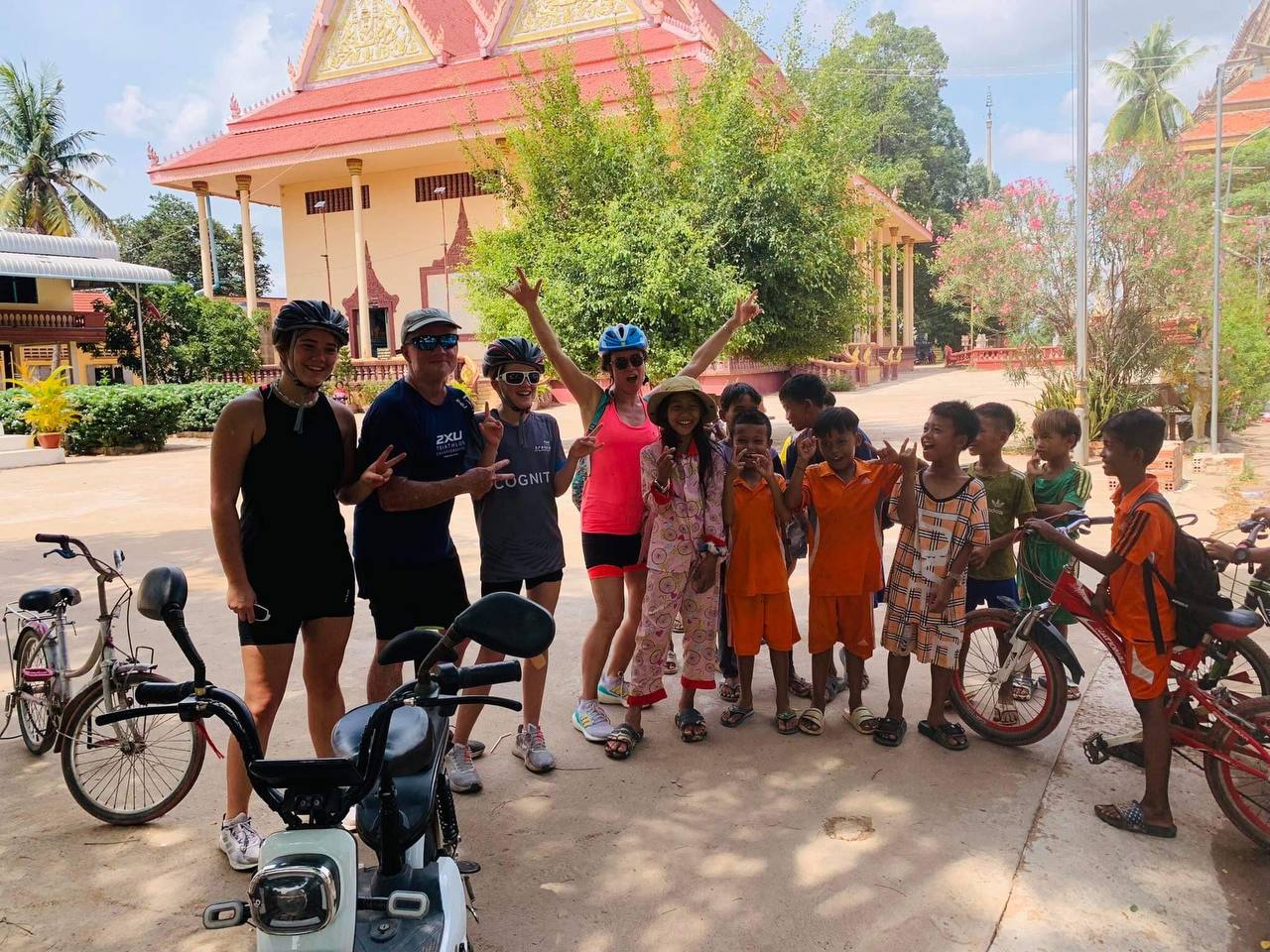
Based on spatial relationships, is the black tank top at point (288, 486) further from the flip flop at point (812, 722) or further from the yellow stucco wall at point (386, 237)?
the yellow stucco wall at point (386, 237)

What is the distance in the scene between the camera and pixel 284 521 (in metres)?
3.01

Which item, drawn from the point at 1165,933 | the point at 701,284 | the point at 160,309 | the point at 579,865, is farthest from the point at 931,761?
the point at 160,309

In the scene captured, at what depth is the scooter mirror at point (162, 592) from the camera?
1.98m

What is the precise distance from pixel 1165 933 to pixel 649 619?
6.59 ft

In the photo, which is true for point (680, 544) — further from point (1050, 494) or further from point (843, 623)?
point (1050, 494)

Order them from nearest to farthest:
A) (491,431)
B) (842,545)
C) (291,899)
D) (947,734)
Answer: (291,899) → (491,431) → (947,734) → (842,545)

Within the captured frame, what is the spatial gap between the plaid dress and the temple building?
21164mm

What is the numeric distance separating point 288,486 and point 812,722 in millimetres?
2376

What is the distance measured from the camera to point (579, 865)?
10.1 feet

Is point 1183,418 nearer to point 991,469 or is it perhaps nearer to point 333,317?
point 991,469

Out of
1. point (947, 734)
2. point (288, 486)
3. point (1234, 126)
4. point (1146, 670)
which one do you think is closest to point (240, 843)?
point (288, 486)

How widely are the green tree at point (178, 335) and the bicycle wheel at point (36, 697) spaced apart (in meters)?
20.4

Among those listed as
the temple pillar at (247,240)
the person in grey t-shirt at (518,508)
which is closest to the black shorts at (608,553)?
the person in grey t-shirt at (518,508)

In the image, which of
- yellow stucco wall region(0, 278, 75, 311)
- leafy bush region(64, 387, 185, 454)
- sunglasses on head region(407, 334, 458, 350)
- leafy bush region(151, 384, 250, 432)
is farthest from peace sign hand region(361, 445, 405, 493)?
yellow stucco wall region(0, 278, 75, 311)
